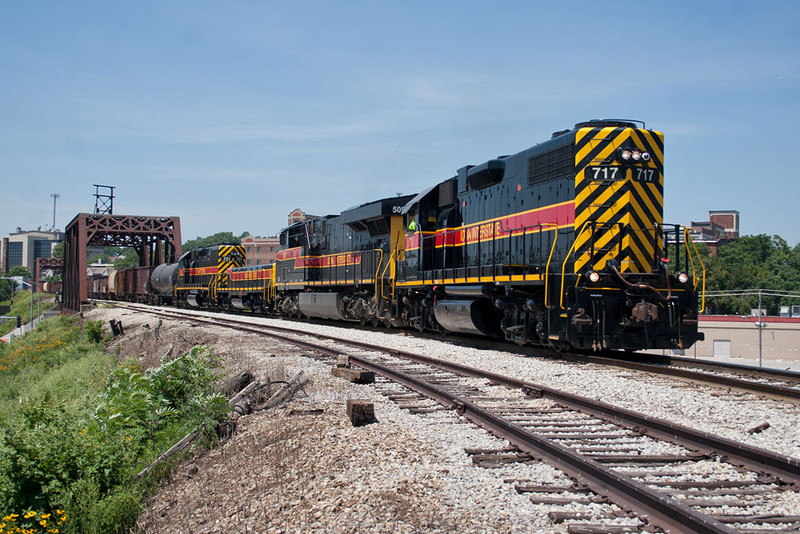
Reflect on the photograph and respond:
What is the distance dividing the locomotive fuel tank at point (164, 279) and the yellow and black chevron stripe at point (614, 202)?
118ft

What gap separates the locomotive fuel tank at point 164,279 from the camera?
4272 cm

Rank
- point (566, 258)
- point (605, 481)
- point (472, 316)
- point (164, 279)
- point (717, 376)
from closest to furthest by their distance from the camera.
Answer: point (605, 481) → point (717, 376) → point (566, 258) → point (472, 316) → point (164, 279)

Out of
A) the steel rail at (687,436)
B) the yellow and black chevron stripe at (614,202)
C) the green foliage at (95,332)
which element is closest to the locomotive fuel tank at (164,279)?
the green foliage at (95,332)

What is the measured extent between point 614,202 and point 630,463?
678 cm

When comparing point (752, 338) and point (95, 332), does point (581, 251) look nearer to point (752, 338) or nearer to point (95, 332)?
point (752, 338)

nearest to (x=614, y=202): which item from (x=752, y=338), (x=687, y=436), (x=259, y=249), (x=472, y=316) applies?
(x=472, y=316)

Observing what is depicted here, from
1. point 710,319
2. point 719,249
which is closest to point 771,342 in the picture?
point 710,319

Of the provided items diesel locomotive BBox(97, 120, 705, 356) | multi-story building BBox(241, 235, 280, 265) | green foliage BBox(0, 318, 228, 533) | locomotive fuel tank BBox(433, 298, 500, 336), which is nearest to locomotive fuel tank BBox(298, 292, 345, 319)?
diesel locomotive BBox(97, 120, 705, 356)

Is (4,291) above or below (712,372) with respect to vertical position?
below

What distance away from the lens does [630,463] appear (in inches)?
181

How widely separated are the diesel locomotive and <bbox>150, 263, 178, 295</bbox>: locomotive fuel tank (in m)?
28.2

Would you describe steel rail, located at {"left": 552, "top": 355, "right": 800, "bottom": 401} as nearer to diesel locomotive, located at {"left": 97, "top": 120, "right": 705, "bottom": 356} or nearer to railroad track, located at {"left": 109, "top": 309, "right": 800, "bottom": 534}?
diesel locomotive, located at {"left": 97, "top": 120, "right": 705, "bottom": 356}

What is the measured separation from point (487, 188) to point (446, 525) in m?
10.5

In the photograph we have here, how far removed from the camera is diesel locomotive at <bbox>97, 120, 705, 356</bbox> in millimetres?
9969
